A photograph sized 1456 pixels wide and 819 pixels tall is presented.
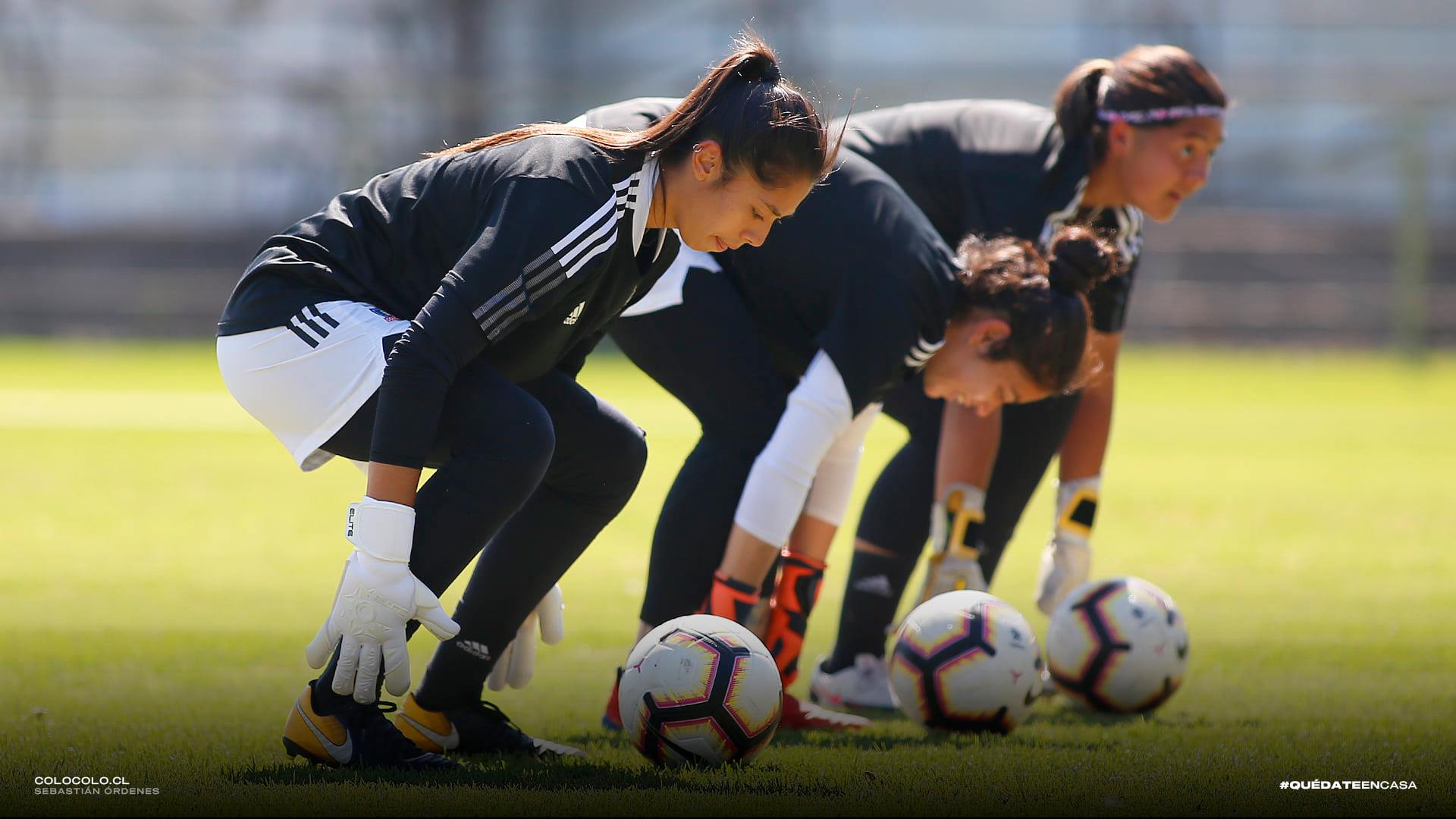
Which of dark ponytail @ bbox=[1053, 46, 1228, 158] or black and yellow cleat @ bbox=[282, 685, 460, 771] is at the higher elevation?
dark ponytail @ bbox=[1053, 46, 1228, 158]

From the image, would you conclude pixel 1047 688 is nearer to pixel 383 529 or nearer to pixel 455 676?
pixel 455 676

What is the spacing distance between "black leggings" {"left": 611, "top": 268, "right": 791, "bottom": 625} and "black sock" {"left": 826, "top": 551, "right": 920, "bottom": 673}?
2.17 ft

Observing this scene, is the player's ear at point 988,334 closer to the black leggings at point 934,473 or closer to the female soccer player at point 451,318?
the black leggings at point 934,473

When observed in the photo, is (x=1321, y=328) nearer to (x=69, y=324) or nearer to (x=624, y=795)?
(x=69, y=324)

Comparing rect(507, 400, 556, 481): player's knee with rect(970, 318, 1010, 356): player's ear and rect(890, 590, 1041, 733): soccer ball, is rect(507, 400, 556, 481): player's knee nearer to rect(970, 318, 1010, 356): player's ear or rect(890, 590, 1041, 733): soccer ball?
rect(890, 590, 1041, 733): soccer ball

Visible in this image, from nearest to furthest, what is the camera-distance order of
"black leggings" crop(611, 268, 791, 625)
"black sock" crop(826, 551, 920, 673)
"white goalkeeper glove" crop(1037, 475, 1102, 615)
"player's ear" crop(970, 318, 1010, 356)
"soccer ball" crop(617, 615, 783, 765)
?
"soccer ball" crop(617, 615, 783, 765) → "black leggings" crop(611, 268, 791, 625) → "player's ear" crop(970, 318, 1010, 356) → "black sock" crop(826, 551, 920, 673) → "white goalkeeper glove" crop(1037, 475, 1102, 615)

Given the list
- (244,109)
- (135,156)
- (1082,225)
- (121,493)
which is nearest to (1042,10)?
(244,109)

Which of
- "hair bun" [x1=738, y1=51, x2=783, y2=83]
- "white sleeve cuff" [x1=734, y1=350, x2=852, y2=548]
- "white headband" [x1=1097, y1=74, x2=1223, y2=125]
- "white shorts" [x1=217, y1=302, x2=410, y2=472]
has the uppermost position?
"hair bun" [x1=738, y1=51, x2=783, y2=83]

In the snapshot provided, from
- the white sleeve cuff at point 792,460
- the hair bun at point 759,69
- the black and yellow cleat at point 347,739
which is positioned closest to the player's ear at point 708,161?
the hair bun at point 759,69

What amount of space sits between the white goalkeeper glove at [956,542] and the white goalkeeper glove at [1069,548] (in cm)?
34

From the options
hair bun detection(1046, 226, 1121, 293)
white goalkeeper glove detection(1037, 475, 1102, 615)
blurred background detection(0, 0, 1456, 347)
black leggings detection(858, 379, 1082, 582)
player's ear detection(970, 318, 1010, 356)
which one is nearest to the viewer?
player's ear detection(970, 318, 1010, 356)

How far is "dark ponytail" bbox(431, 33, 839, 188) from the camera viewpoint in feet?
10.5

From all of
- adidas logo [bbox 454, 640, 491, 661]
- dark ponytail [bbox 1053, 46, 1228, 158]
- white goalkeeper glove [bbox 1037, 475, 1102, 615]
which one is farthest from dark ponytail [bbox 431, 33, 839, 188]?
white goalkeeper glove [bbox 1037, 475, 1102, 615]

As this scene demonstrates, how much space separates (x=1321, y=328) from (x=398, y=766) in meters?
18.0
